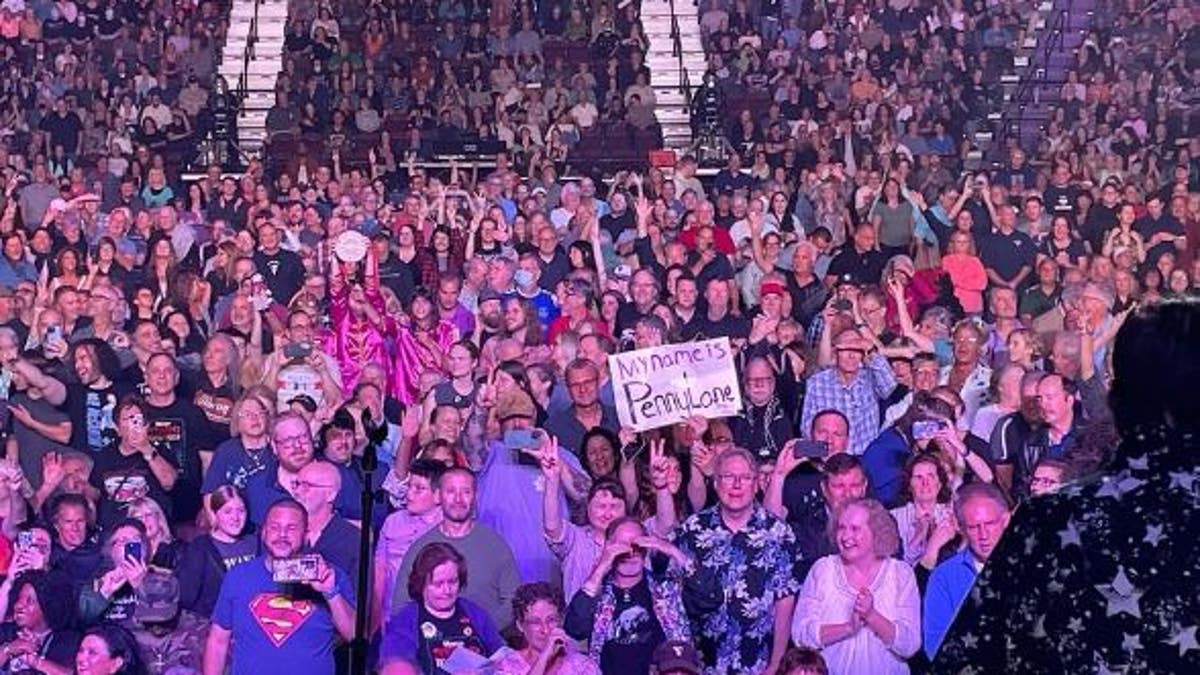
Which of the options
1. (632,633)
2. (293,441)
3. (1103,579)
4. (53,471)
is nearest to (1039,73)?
(53,471)

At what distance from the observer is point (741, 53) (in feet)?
84.3

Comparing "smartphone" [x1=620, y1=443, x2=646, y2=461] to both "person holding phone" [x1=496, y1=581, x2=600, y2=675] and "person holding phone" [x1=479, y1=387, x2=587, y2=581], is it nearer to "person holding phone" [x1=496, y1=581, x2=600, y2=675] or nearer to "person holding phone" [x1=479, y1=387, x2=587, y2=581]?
"person holding phone" [x1=479, y1=387, x2=587, y2=581]

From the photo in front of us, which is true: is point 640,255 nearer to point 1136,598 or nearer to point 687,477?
point 687,477

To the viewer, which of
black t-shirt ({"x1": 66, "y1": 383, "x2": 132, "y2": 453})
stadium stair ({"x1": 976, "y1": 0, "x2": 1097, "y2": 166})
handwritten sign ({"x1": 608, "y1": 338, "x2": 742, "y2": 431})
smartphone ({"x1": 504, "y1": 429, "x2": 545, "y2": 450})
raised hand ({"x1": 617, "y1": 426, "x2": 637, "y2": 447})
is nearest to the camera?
smartphone ({"x1": 504, "y1": 429, "x2": 545, "y2": 450})

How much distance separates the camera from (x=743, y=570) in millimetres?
7617

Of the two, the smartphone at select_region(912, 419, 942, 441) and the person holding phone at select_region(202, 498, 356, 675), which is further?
the smartphone at select_region(912, 419, 942, 441)

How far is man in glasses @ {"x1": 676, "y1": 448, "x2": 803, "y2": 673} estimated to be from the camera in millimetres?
7555

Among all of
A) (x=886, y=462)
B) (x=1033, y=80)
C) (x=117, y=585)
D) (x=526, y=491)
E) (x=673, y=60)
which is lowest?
(x=117, y=585)

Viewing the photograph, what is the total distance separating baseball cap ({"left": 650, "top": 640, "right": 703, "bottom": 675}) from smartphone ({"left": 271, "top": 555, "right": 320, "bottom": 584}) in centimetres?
115

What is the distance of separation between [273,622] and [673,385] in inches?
109

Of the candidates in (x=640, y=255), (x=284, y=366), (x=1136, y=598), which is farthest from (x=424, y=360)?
(x=1136, y=598)

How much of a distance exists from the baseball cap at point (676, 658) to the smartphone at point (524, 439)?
5.69 feet

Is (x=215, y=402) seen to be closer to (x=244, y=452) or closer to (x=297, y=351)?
(x=297, y=351)

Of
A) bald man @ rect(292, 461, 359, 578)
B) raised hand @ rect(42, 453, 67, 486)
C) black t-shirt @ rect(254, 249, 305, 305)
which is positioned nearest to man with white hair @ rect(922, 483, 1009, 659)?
bald man @ rect(292, 461, 359, 578)
